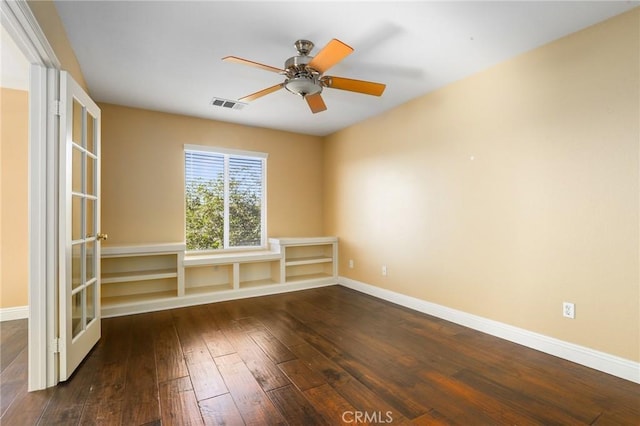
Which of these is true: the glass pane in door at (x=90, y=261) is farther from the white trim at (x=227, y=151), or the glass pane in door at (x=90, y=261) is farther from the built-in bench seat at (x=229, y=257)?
the white trim at (x=227, y=151)

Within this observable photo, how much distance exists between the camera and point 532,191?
2.59m

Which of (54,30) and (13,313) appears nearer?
(54,30)

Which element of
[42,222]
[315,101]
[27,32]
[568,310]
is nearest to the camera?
[27,32]

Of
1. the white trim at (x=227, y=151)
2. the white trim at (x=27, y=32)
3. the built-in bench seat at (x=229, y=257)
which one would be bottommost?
the built-in bench seat at (x=229, y=257)

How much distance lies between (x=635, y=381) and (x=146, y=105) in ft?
17.4

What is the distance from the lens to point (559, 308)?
2.43 meters

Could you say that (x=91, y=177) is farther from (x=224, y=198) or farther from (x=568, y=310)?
(x=568, y=310)

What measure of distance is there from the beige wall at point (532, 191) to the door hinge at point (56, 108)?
3338mm

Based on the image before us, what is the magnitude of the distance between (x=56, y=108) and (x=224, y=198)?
103 inches

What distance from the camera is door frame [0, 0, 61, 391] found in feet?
6.30

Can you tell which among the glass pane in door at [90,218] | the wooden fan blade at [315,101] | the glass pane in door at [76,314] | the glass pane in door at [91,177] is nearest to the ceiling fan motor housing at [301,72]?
the wooden fan blade at [315,101]

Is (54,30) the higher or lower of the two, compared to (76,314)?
higher

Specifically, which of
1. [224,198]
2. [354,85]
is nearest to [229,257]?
[224,198]

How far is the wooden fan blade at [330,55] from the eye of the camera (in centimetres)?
190
